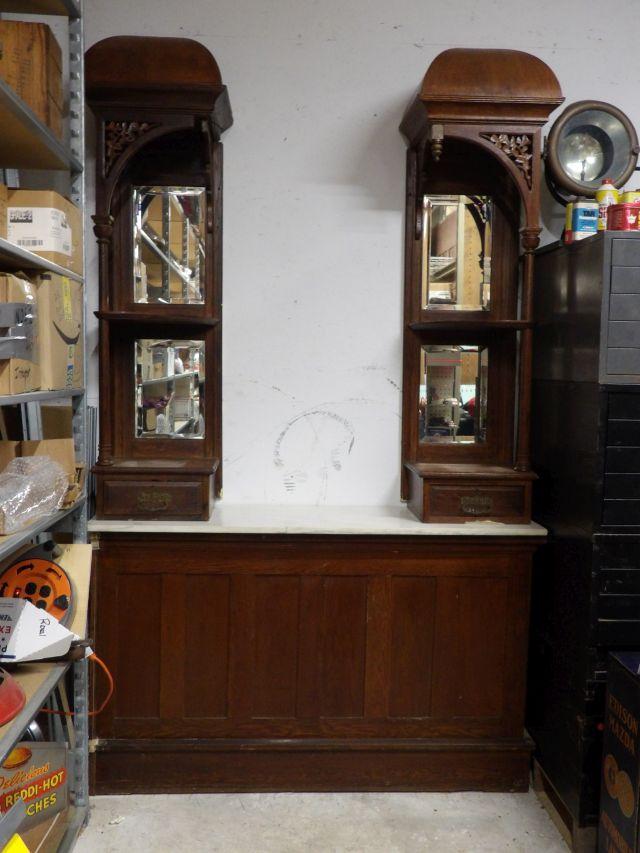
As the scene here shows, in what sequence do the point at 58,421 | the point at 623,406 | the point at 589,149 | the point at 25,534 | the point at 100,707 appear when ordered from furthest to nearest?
the point at 589,149 < the point at 100,707 < the point at 58,421 < the point at 623,406 < the point at 25,534

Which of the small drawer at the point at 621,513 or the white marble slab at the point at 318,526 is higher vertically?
the small drawer at the point at 621,513

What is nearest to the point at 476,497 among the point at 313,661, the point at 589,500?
the point at 589,500

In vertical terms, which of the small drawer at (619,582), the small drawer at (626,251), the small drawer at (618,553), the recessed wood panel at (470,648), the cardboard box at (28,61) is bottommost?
the recessed wood panel at (470,648)

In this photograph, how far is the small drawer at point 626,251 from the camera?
79.3 inches

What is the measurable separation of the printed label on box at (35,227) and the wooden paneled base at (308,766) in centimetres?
161

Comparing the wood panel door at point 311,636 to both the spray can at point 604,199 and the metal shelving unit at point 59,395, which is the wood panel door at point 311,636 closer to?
the metal shelving unit at point 59,395

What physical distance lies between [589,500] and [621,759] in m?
0.71

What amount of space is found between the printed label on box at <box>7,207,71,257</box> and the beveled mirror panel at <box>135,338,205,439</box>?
26.3 inches

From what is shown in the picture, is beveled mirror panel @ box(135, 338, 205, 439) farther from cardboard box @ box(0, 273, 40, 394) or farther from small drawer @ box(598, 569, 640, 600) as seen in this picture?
small drawer @ box(598, 569, 640, 600)

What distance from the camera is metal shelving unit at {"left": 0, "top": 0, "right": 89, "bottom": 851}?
177 centimetres

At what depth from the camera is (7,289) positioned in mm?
1729

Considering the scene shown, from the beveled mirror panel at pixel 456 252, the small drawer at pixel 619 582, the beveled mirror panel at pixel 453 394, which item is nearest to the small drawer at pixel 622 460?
the small drawer at pixel 619 582

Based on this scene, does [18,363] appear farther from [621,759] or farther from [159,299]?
[621,759]

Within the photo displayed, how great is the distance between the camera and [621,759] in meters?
1.95
